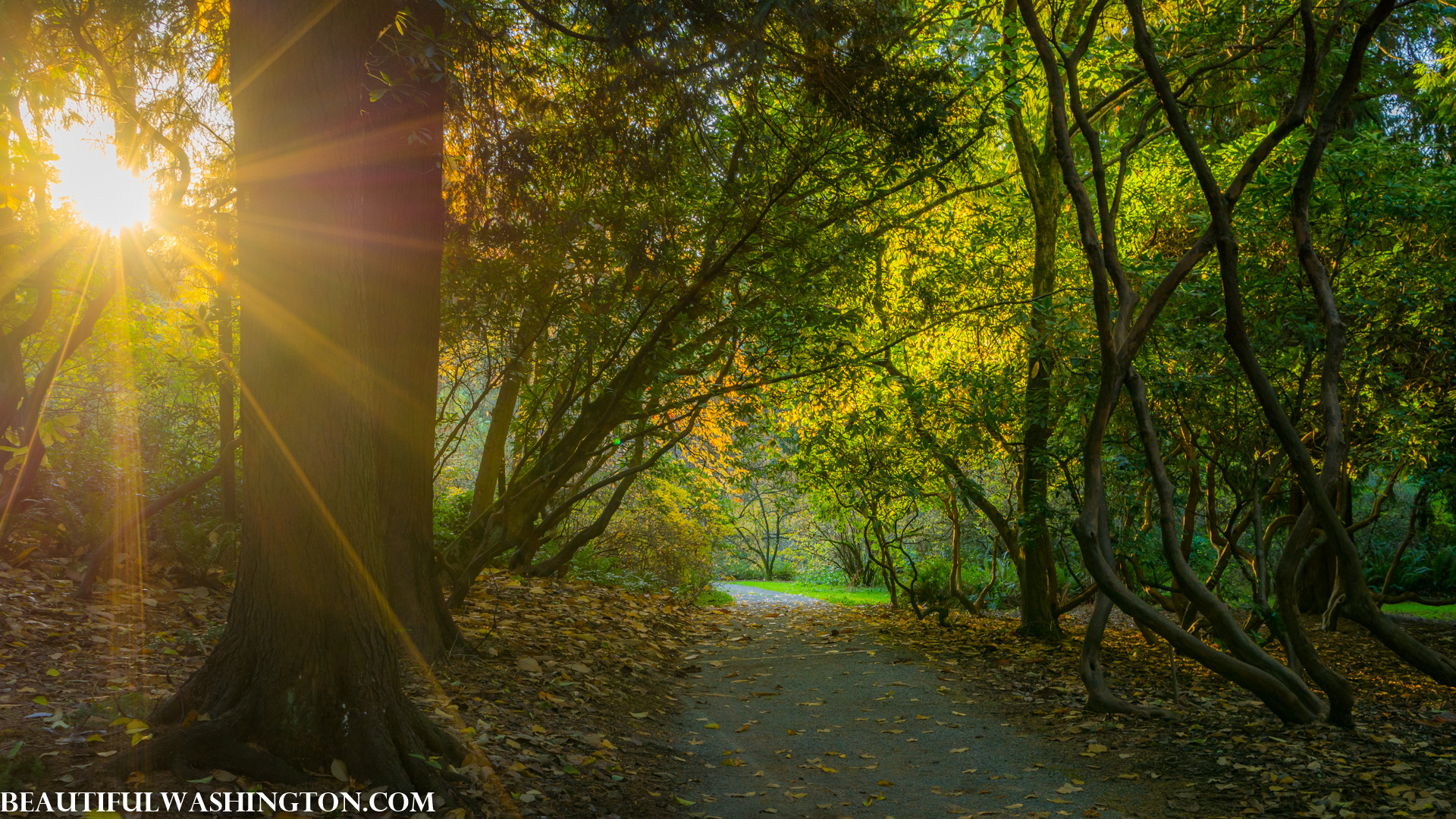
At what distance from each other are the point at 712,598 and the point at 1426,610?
13.5 m

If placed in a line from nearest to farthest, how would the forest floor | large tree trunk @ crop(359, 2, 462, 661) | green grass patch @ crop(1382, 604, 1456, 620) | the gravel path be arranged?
the forest floor, large tree trunk @ crop(359, 2, 462, 661), green grass patch @ crop(1382, 604, 1456, 620), the gravel path

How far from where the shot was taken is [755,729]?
689 centimetres

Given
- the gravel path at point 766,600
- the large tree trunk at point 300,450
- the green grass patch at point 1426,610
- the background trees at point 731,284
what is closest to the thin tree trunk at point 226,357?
the background trees at point 731,284

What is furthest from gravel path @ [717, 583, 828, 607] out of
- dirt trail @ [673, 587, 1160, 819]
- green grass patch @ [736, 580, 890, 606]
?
dirt trail @ [673, 587, 1160, 819]

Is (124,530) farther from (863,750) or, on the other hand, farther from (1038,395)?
(1038,395)

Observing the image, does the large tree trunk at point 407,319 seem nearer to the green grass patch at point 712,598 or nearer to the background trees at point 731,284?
the background trees at point 731,284

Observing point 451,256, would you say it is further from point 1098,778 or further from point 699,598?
point 699,598

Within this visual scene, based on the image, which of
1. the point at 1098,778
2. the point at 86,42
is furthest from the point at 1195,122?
the point at 86,42

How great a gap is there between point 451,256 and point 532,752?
4.38 metres

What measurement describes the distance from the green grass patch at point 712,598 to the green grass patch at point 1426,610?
1257 centimetres

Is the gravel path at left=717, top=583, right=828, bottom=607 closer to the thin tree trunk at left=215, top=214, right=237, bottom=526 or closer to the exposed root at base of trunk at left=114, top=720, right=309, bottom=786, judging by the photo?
the thin tree trunk at left=215, top=214, right=237, bottom=526

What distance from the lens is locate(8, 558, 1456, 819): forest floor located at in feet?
14.6

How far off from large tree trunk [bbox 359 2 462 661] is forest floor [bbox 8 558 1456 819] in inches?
25.1

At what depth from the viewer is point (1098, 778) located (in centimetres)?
550
